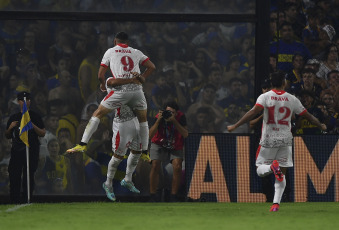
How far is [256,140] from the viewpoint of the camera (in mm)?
16938

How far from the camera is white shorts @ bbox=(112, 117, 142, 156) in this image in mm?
14258

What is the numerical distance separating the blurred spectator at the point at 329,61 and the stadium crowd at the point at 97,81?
49 centimetres

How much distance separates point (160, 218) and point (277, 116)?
8.24 ft

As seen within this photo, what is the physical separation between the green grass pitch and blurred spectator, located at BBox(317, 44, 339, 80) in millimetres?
5036

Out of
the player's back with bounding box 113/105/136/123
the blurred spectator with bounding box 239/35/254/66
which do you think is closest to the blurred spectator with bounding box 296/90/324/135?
the blurred spectator with bounding box 239/35/254/66

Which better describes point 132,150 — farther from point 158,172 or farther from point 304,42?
point 304,42

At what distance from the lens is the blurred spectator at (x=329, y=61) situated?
59.3 ft

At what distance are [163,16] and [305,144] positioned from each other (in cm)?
351

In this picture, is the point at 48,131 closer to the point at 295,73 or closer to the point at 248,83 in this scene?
the point at 248,83

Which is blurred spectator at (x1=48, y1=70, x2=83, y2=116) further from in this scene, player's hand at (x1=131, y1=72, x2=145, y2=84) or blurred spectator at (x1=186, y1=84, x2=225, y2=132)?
player's hand at (x1=131, y1=72, x2=145, y2=84)

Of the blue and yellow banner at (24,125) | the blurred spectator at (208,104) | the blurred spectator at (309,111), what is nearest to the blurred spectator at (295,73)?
the blurred spectator at (309,111)

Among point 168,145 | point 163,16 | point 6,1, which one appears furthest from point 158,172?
point 6,1

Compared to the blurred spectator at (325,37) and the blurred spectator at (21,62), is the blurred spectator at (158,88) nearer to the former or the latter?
the blurred spectator at (21,62)

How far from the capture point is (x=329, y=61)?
18.2 m
